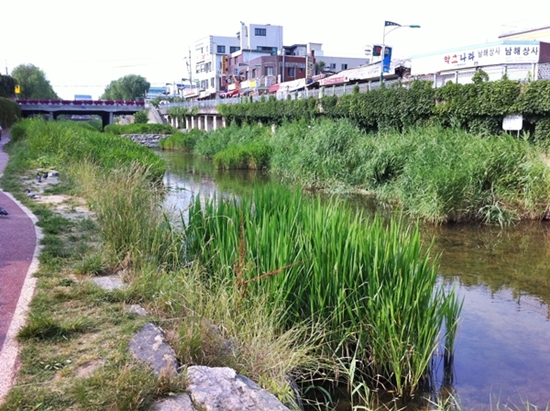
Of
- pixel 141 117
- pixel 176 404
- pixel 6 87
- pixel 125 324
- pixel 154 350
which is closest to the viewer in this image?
pixel 176 404

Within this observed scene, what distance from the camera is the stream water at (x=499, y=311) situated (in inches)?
204

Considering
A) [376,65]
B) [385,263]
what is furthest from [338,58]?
[385,263]

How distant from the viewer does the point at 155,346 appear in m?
3.89

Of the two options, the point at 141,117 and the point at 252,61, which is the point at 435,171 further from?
the point at 252,61

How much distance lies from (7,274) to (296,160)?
14.1 metres

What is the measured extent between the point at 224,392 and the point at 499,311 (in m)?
5.05

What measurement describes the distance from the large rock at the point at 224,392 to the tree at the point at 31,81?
8504cm

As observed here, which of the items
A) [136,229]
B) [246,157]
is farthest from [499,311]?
[246,157]

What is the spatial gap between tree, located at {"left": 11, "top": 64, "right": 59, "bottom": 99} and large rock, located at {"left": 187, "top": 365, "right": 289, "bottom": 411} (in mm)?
85044

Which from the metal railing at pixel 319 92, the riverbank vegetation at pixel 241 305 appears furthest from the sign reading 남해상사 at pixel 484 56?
the riverbank vegetation at pixel 241 305

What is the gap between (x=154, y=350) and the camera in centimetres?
383

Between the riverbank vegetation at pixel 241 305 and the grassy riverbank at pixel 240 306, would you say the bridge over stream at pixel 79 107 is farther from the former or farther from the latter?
the riverbank vegetation at pixel 241 305

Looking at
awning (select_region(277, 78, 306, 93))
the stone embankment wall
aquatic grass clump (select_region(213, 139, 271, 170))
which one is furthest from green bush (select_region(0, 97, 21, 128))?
aquatic grass clump (select_region(213, 139, 271, 170))

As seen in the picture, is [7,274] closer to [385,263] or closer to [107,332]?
[107,332]
